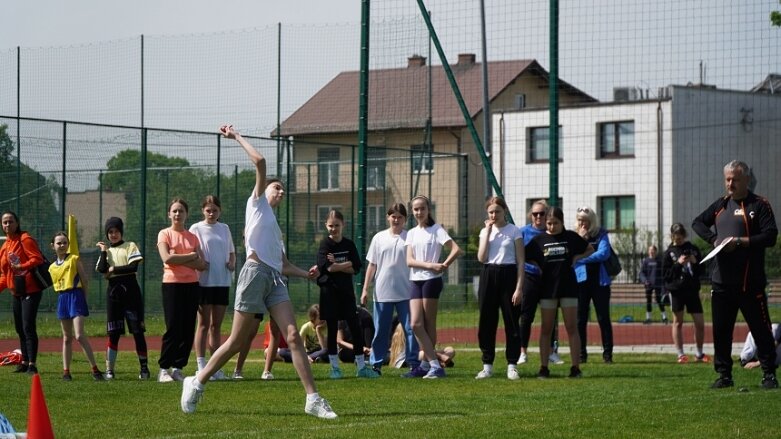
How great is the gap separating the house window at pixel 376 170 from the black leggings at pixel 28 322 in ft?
39.0

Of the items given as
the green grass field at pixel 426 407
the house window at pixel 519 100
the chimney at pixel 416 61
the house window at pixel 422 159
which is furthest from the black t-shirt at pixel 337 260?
the house window at pixel 519 100

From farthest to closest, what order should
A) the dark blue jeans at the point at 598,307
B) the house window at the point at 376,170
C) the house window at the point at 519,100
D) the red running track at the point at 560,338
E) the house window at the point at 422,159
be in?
the house window at the point at 519,100 < the house window at the point at 376,170 < the house window at the point at 422,159 < the red running track at the point at 560,338 < the dark blue jeans at the point at 598,307

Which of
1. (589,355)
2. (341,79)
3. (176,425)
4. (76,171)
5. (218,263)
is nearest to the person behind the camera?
(176,425)

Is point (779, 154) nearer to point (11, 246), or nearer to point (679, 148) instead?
point (679, 148)

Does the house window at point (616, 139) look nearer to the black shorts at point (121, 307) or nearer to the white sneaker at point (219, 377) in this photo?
the white sneaker at point (219, 377)

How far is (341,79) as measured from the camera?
29266mm

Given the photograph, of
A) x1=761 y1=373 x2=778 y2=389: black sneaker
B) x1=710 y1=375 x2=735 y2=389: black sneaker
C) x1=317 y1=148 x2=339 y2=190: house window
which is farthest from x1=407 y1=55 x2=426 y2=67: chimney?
x1=761 y1=373 x2=778 y2=389: black sneaker

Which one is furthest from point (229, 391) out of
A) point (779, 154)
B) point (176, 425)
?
point (779, 154)

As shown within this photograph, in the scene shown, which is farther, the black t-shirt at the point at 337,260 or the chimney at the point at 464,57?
the chimney at the point at 464,57

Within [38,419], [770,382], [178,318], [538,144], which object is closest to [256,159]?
[38,419]

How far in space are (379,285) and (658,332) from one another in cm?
1180

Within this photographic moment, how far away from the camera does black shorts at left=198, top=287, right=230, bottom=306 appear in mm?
12969

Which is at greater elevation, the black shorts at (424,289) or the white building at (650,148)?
the white building at (650,148)

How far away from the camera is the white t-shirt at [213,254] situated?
12.9 meters
